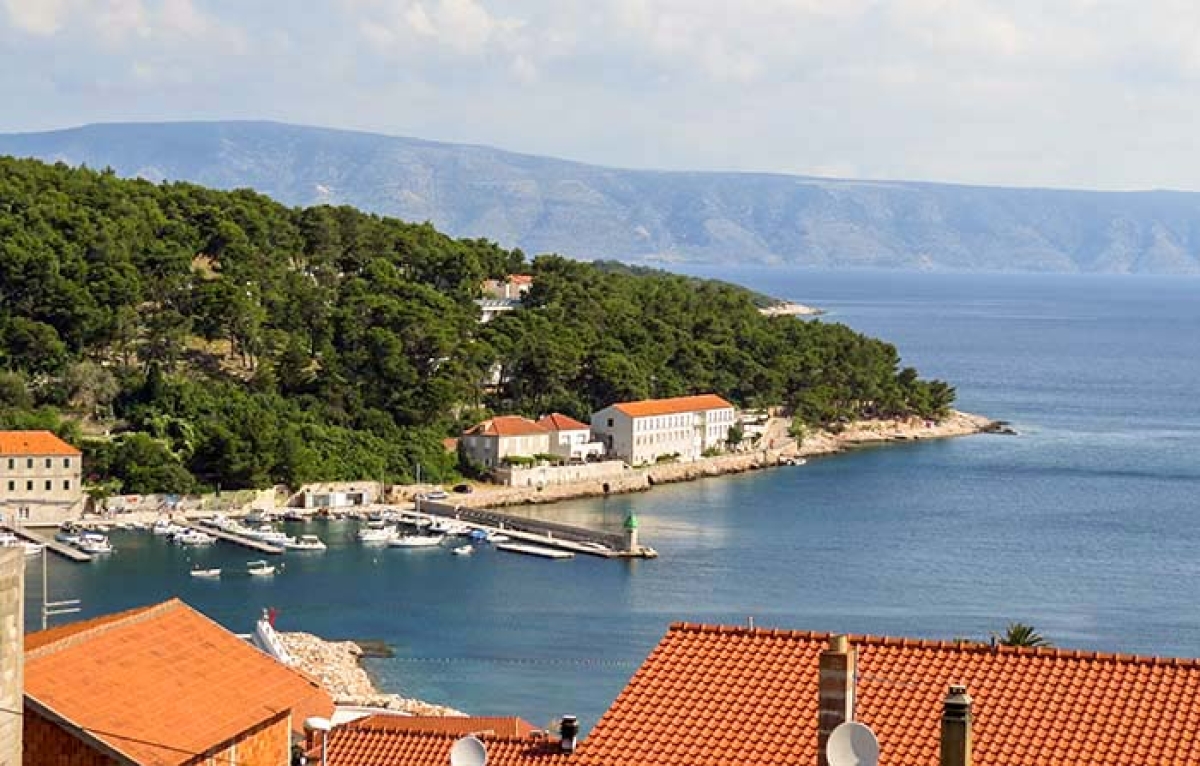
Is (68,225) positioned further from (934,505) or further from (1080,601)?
(1080,601)

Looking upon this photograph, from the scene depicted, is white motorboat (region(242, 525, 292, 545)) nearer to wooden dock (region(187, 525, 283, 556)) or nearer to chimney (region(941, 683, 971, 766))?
wooden dock (region(187, 525, 283, 556))

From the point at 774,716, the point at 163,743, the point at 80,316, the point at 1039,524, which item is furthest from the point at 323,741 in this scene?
the point at 80,316

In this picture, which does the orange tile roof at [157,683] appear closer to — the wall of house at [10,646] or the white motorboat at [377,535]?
the wall of house at [10,646]

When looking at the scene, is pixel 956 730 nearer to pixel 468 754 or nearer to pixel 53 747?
pixel 468 754

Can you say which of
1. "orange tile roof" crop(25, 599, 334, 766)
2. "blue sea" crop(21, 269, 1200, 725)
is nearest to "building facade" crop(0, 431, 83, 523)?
"blue sea" crop(21, 269, 1200, 725)

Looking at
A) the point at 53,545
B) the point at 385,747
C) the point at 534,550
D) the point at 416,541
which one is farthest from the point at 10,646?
the point at 416,541

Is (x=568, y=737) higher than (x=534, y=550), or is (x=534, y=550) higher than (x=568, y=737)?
(x=568, y=737)

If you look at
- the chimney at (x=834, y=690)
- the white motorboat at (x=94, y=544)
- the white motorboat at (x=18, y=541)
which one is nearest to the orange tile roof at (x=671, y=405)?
the white motorboat at (x=94, y=544)
